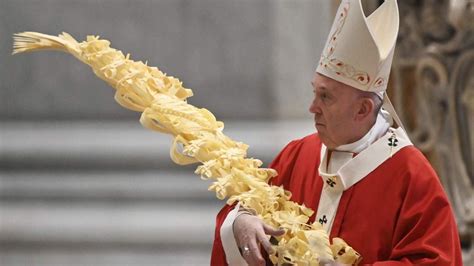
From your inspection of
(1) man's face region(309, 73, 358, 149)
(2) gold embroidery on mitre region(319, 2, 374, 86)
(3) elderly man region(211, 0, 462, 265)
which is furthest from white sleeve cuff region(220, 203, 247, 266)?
(2) gold embroidery on mitre region(319, 2, 374, 86)

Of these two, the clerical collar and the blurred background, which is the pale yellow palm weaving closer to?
the clerical collar

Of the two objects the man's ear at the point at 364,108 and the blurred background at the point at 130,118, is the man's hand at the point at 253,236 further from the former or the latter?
the blurred background at the point at 130,118

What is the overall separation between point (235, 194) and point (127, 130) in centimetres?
327

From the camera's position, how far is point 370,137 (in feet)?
11.8

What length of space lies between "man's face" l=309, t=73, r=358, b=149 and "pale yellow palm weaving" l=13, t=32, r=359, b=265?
0.68 feet

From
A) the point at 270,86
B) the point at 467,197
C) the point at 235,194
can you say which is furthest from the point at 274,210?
the point at 270,86

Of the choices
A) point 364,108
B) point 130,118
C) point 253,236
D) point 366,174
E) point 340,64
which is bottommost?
point 130,118

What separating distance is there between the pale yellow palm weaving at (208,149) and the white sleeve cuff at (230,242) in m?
0.04

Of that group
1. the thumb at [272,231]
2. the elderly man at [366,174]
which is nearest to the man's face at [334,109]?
the elderly man at [366,174]

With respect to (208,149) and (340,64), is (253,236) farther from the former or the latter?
(340,64)

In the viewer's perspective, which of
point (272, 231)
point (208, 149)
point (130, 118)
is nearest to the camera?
point (272, 231)

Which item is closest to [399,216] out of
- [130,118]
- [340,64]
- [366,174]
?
[366,174]

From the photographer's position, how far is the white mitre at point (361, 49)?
139 inches

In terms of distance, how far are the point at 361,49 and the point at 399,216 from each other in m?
0.43
